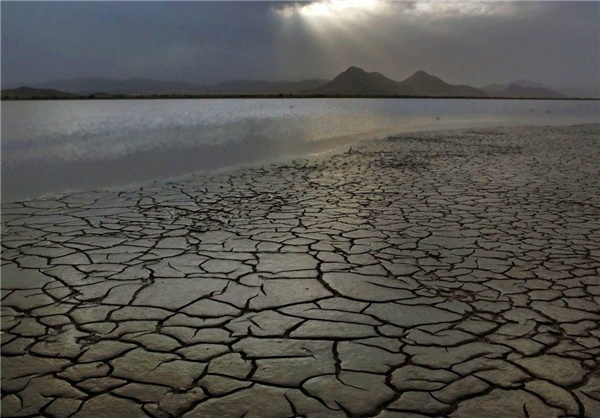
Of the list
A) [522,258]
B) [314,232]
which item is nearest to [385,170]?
[314,232]

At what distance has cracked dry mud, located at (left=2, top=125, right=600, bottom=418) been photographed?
6.85 ft

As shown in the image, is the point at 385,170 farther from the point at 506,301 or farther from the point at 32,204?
the point at 506,301

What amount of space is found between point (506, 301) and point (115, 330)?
2.09m

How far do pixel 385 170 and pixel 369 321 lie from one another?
5.85 metres

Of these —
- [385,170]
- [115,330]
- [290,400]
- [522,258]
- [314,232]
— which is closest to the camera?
[290,400]

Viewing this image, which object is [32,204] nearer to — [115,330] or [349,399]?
[115,330]

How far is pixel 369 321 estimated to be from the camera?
2746 millimetres

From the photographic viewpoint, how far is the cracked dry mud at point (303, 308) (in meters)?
2.09

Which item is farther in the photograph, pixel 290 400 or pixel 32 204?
pixel 32 204

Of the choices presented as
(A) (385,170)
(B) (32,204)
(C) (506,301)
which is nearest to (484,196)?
(A) (385,170)

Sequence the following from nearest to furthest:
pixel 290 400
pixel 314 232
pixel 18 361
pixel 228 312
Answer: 1. pixel 290 400
2. pixel 18 361
3. pixel 228 312
4. pixel 314 232

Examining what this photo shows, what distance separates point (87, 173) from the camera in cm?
862

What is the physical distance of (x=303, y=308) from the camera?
2914mm

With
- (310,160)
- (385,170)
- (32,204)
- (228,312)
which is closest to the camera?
(228,312)
